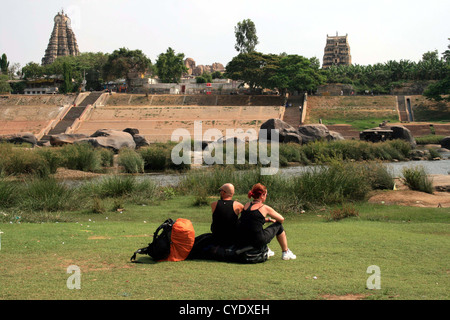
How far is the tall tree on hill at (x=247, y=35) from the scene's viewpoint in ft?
287

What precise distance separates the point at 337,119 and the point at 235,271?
186ft

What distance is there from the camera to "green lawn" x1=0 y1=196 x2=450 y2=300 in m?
5.31

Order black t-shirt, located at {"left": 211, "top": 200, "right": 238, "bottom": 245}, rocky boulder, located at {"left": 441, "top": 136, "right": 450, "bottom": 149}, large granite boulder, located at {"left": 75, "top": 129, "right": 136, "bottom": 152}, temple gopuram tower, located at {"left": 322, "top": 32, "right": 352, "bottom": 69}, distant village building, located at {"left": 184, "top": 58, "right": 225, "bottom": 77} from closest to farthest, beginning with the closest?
black t-shirt, located at {"left": 211, "top": 200, "right": 238, "bottom": 245} < large granite boulder, located at {"left": 75, "top": 129, "right": 136, "bottom": 152} < rocky boulder, located at {"left": 441, "top": 136, "right": 450, "bottom": 149} < temple gopuram tower, located at {"left": 322, "top": 32, "right": 352, "bottom": 69} < distant village building, located at {"left": 184, "top": 58, "right": 225, "bottom": 77}

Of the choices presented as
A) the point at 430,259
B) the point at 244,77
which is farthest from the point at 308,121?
the point at 430,259

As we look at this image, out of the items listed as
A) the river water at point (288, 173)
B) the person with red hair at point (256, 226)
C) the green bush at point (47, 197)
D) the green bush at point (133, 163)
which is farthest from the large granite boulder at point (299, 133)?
the person with red hair at point (256, 226)

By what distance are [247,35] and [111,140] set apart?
56302mm

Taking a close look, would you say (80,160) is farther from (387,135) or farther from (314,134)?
(387,135)

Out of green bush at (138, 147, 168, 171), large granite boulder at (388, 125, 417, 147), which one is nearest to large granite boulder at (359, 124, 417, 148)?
large granite boulder at (388, 125, 417, 147)

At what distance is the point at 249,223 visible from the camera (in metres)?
6.91

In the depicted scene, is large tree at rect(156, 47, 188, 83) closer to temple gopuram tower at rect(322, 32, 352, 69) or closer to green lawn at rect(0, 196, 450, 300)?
temple gopuram tower at rect(322, 32, 352, 69)

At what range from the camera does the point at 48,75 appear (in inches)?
3996

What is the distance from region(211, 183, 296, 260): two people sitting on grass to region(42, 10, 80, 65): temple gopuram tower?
133 meters
